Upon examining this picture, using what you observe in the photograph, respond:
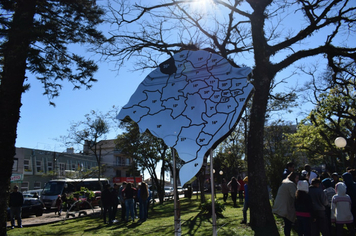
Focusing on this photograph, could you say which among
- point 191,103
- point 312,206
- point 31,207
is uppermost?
point 191,103

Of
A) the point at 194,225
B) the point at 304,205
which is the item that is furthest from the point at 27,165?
the point at 304,205

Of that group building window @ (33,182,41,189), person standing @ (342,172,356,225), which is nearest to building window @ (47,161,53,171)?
building window @ (33,182,41,189)

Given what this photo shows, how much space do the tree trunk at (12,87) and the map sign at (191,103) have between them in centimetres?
438

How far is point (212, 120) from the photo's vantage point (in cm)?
562

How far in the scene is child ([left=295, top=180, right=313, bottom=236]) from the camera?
20.1 ft

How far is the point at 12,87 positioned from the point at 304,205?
8810mm

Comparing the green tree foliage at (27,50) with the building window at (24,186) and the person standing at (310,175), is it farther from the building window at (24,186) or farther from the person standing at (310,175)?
the building window at (24,186)

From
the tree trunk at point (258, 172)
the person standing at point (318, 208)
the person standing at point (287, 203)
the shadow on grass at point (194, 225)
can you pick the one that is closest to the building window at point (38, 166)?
the shadow on grass at point (194, 225)

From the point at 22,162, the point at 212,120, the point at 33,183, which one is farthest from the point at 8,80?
the point at 33,183

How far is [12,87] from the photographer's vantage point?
9.14 metres

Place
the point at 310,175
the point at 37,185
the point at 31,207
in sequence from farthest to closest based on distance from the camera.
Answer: the point at 37,185 < the point at 31,207 < the point at 310,175

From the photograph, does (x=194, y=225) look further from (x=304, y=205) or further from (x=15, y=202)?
(x=15, y=202)

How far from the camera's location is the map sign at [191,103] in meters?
5.45

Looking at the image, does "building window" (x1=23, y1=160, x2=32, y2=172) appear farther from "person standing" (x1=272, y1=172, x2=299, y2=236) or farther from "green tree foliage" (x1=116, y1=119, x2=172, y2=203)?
"person standing" (x1=272, y1=172, x2=299, y2=236)
